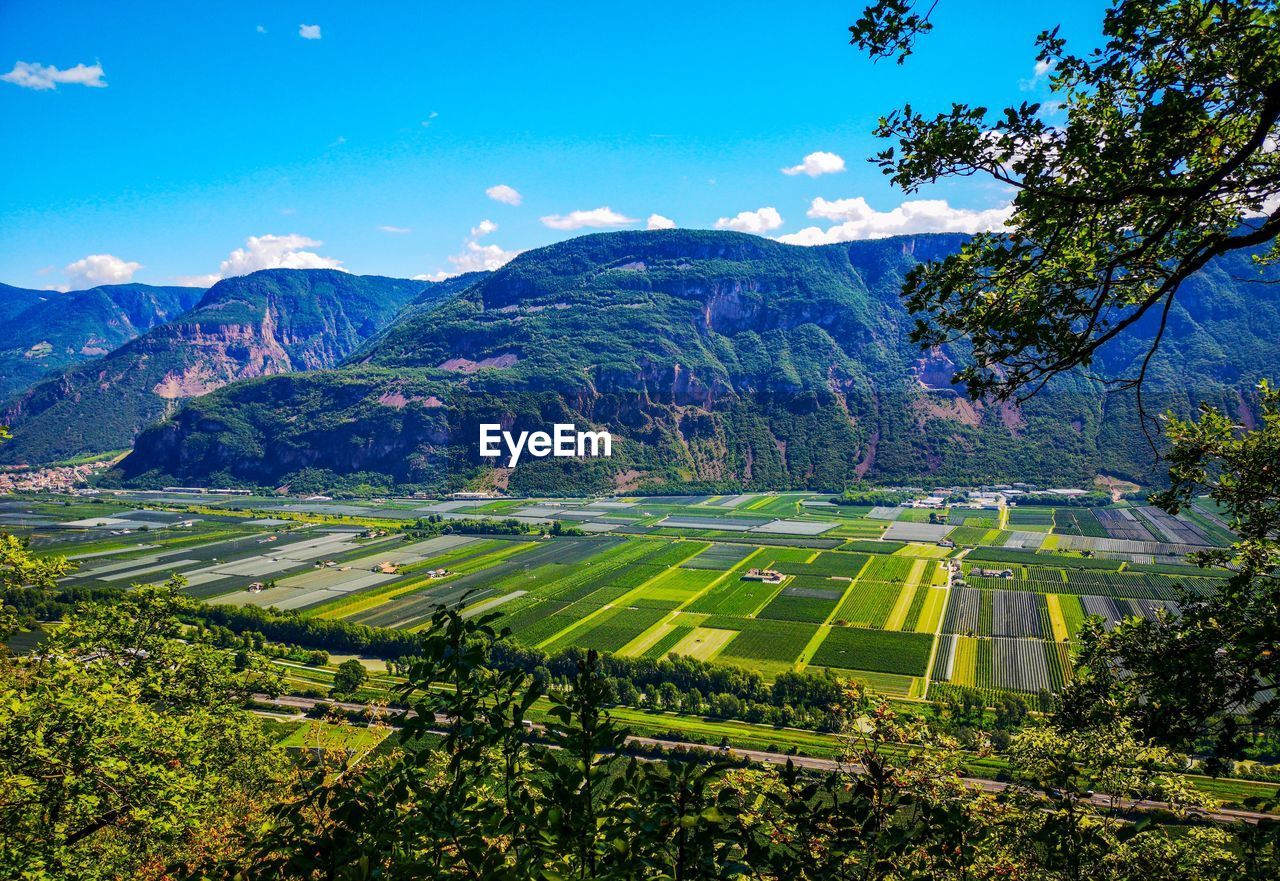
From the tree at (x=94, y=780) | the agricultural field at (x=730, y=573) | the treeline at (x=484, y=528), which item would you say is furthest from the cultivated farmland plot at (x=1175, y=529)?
the tree at (x=94, y=780)

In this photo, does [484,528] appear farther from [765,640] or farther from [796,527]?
[765,640]

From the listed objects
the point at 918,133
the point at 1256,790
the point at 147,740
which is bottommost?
the point at 1256,790

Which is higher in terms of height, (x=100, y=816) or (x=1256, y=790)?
(x=100, y=816)

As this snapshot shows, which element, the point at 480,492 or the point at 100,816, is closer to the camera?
the point at 100,816

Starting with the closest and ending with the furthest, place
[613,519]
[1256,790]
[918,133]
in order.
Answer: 1. [918,133]
2. [1256,790]
3. [613,519]

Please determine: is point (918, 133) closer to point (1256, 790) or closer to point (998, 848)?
point (998, 848)

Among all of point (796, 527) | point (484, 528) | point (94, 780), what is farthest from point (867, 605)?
point (94, 780)

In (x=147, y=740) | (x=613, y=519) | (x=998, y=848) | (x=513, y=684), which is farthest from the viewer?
(x=613, y=519)

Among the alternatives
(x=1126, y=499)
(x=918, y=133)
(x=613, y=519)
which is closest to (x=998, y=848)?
(x=918, y=133)
